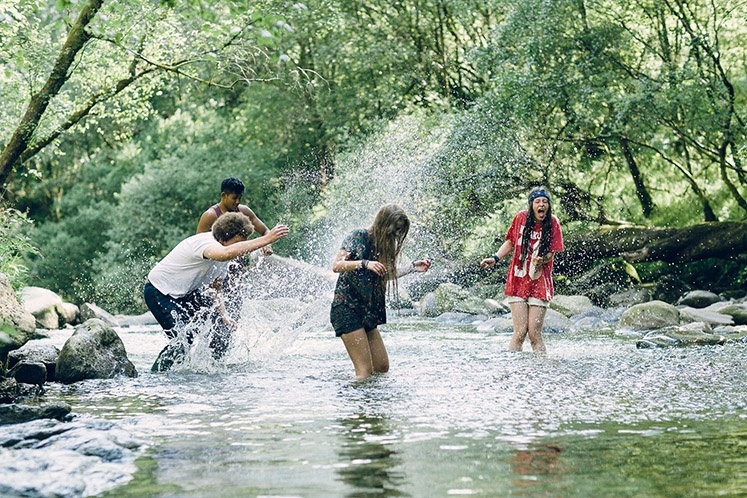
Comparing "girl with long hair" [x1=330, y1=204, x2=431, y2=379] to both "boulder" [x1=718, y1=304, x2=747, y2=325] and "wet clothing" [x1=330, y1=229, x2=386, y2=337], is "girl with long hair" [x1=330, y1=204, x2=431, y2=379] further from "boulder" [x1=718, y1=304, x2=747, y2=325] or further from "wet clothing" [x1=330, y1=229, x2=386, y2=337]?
"boulder" [x1=718, y1=304, x2=747, y2=325]

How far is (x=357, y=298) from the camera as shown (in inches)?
353

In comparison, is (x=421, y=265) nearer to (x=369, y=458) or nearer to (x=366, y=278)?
(x=366, y=278)

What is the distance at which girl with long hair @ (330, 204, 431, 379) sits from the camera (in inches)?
345

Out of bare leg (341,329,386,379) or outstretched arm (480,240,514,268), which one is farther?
outstretched arm (480,240,514,268)

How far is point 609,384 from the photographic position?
8.42 metres

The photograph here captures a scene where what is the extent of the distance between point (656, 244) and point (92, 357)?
603 inches

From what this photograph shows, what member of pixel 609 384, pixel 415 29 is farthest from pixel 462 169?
pixel 609 384

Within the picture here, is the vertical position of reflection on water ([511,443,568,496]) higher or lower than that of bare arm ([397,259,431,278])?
lower

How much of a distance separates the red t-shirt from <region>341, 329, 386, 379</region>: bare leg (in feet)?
7.35

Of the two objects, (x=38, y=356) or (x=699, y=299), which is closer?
(x=38, y=356)

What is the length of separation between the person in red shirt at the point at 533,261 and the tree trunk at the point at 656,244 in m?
11.7

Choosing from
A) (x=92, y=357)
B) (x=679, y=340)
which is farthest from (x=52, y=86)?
(x=679, y=340)

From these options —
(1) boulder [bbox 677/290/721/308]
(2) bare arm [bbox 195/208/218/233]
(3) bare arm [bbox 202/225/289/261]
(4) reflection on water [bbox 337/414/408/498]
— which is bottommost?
(4) reflection on water [bbox 337/414/408/498]

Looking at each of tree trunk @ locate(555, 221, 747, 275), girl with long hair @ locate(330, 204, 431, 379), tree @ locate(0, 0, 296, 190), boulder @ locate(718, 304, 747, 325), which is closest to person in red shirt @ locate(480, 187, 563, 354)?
girl with long hair @ locate(330, 204, 431, 379)
